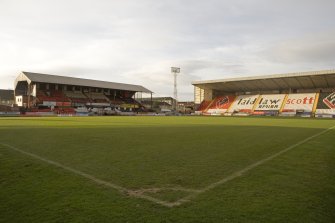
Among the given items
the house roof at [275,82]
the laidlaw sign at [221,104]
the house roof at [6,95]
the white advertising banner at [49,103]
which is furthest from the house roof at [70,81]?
the house roof at [6,95]

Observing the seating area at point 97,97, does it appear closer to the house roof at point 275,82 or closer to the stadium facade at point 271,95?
the house roof at point 275,82

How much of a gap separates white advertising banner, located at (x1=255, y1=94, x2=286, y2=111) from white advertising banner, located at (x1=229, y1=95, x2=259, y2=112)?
2.08 meters

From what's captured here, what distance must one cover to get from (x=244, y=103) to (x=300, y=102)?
1494cm

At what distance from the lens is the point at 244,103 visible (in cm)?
8069

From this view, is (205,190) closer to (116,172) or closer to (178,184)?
(178,184)

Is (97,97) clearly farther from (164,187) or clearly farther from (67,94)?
(164,187)

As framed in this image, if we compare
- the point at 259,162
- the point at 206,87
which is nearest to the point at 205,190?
the point at 259,162

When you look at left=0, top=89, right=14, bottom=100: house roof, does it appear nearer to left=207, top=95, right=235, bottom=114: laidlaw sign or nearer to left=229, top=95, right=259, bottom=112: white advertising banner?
left=207, top=95, right=235, bottom=114: laidlaw sign

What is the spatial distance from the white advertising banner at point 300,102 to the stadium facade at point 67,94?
43390 mm

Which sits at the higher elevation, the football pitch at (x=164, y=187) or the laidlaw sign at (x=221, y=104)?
the laidlaw sign at (x=221, y=104)

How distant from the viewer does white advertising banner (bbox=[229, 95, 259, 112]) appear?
78.9 meters

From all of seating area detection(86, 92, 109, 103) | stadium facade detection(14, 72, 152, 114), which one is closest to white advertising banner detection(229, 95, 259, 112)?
stadium facade detection(14, 72, 152, 114)

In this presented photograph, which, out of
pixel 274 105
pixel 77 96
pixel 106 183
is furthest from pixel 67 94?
pixel 106 183

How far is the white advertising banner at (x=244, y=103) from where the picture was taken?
7894 cm
